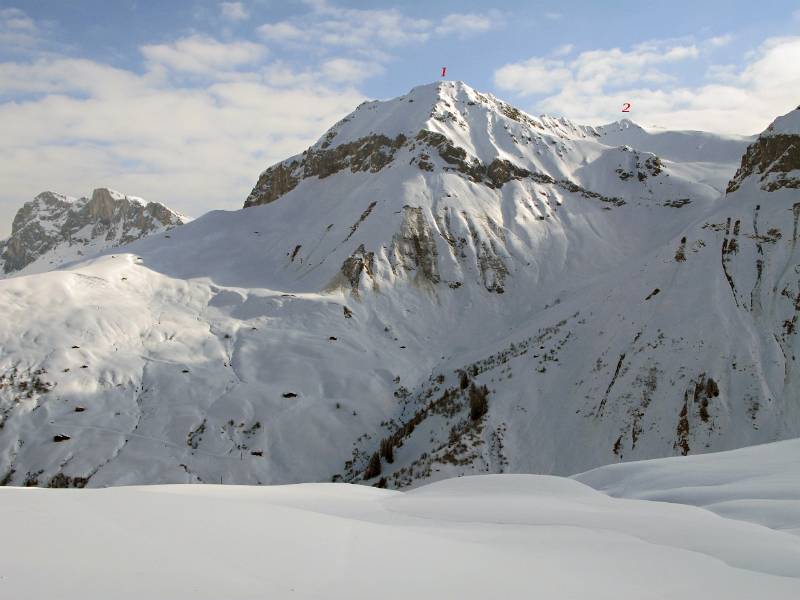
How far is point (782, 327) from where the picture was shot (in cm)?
2877

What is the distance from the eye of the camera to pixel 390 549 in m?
4.91

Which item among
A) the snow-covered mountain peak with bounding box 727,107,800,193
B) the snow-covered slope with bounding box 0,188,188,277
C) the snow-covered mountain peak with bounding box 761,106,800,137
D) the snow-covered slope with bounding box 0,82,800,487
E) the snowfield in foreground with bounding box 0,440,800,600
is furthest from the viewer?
the snow-covered slope with bounding box 0,188,188,277

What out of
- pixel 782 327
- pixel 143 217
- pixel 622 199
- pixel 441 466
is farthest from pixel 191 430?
pixel 143 217

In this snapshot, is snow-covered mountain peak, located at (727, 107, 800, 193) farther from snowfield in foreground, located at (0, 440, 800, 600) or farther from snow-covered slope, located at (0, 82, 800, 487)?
snowfield in foreground, located at (0, 440, 800, 600)

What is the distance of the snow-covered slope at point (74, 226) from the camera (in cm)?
14725

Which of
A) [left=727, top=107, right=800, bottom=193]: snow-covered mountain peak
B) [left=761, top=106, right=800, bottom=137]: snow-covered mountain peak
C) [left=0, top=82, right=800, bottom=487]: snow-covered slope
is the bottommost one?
[left=0, top=82, right=800, bottom=487]: snow-covered slope

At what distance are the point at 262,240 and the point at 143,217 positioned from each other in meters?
96.3

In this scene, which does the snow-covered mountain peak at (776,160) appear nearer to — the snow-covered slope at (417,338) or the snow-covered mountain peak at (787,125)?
the snow-covered mountain peak at (787,125)

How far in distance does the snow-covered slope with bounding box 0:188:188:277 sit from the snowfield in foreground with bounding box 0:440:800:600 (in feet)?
505

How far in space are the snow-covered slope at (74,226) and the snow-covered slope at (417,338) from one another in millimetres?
86332

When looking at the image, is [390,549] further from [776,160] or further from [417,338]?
[776,160]

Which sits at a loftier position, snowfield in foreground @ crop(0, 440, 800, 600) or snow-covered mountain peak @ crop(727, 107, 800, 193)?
snow-covered mountain peak @ crop(727, 107, 800, 193)

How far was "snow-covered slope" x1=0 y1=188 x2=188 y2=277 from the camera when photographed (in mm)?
147250

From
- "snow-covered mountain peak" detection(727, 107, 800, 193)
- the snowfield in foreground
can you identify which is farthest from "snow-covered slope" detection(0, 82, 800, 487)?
the snowfield in foreground
